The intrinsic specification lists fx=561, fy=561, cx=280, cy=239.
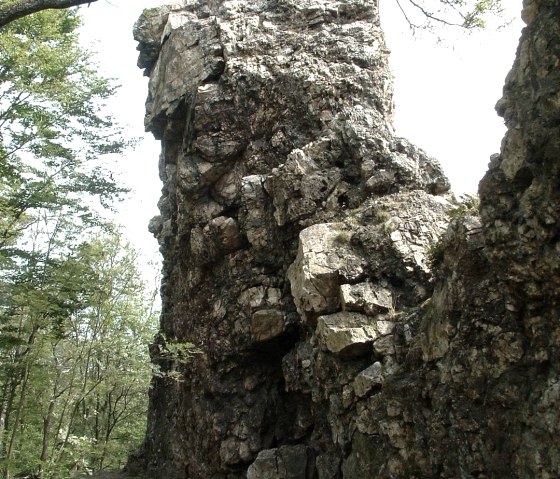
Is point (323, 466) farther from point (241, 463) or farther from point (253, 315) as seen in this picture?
point (253, 315)

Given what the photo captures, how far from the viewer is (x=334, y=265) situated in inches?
408

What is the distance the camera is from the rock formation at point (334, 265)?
638cm

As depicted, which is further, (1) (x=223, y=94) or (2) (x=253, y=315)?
(1) (x=223, y=94)

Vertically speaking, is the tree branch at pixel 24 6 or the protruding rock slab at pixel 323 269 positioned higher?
the tree branch at pixel 24 6

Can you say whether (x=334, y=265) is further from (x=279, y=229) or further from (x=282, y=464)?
(x=282, y=464)

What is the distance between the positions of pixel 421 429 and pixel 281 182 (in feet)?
21.3

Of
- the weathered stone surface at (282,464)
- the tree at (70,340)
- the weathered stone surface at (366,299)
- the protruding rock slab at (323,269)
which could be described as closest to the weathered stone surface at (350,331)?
the weathered stone surface at (366,299)

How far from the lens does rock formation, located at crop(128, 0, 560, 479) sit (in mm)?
6383

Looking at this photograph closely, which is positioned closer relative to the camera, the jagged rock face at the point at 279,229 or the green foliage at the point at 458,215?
the green foliage at the point at 458,215

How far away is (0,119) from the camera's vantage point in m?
15.7

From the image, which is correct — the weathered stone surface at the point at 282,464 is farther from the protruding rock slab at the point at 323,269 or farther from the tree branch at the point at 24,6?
the tree branch at the point at 24,6

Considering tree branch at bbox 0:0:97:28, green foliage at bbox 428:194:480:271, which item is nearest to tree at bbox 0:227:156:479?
green foliage at bbox 428:194:480:271

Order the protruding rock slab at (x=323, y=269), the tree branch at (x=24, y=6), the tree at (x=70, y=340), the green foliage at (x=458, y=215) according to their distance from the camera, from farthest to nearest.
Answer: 1. the tree at (x=70, y=340)
2. the protruding rock slab at (x=323, y=269)
3. the green foliage at (x=458, y=215)
4. the tree branch at (x=24, y=6)

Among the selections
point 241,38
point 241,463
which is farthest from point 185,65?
point 241,463
